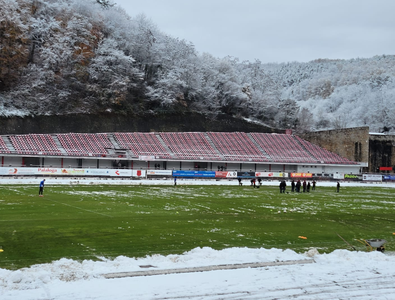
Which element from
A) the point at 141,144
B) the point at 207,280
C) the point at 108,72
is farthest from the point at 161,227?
the point at 108,72

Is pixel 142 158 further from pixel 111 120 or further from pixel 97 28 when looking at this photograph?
pixel 97 28

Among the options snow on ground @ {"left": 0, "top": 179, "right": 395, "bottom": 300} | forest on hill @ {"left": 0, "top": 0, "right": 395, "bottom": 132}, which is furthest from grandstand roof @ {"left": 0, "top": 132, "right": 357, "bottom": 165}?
snow on ground @ {"left": 0, "top": 179, "right": 395, "bottom": 300}

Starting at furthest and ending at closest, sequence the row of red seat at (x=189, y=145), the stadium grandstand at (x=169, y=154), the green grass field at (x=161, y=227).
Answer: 1. the row of red seat at (x=189, y=145)
2. the stadium grandstand at (x=169, y=154)
3. the green grass field at (x=161, y=227)

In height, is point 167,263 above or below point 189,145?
below

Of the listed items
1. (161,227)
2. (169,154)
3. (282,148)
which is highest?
(282,148)

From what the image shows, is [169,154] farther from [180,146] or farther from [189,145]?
[189,145]

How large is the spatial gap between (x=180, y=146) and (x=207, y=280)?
63.6 metres

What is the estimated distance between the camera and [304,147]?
8319cm

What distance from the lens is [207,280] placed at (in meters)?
10.8

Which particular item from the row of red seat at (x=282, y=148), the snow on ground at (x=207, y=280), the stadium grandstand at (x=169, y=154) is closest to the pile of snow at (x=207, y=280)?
the snow on ground at (x=207, y=280)

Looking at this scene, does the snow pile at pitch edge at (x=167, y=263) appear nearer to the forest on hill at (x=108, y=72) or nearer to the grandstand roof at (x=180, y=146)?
the grandstand roof at (x=180, y=146)

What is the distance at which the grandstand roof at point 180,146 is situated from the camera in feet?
204

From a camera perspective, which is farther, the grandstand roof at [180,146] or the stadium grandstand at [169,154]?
the grandstand roof at [180,146]

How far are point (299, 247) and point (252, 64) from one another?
12031 cm
